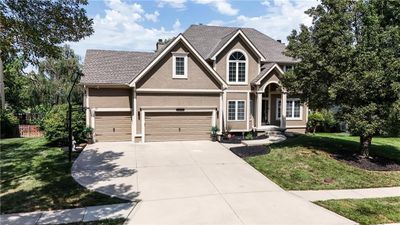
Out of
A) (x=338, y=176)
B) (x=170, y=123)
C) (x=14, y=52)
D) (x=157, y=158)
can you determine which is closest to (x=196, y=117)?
(x=170, y=123)

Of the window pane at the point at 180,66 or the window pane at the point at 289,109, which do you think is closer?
the window pane at the point at 180,66

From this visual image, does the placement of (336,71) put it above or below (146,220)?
above

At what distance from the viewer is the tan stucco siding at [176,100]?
19.4 m

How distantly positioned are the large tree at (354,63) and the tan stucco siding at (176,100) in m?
5.98

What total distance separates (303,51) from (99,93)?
12322 mm

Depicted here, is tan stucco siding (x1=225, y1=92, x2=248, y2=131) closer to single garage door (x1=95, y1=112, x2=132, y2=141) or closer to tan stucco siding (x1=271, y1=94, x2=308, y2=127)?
tan stucco siding (x1=271, y1=94, x2=308, y2=127)

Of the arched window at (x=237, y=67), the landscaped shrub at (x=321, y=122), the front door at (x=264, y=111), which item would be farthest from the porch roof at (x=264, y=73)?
the landscaped shrub at (x=321, y=122)

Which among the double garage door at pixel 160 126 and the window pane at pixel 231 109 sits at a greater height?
the window pane at pixel 231 109

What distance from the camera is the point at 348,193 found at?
432 inches

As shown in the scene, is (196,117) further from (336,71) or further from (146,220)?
(146,220)

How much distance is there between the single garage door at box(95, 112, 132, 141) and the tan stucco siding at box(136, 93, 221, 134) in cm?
119

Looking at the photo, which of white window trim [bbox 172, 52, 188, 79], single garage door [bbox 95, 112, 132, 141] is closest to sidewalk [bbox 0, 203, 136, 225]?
single garage door [bbox 95, 112, 132, 141]

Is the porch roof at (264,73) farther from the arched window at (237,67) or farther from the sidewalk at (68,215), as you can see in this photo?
the sidewalk at (68,215)

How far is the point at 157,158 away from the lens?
602 inches
